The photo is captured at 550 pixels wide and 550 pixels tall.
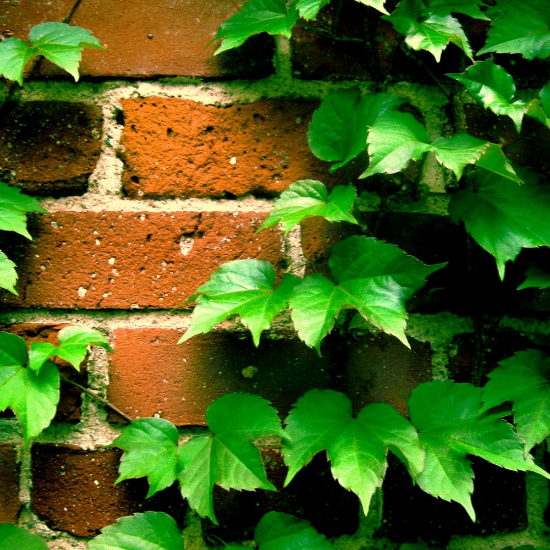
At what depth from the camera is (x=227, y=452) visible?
18.6 inches

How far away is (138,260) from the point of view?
1.79 ft

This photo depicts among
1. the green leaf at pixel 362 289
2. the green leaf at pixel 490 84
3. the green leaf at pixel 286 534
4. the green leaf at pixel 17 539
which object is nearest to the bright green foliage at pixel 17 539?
the green leaf at pixel 17 539

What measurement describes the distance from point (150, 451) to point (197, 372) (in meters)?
0.09

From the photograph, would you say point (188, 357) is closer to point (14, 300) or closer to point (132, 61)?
point (14, 300)

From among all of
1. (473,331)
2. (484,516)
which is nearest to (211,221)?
(473,331)

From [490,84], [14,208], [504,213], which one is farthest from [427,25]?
[14,208]

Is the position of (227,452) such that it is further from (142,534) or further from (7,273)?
(7,273)

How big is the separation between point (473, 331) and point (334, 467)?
231 mm

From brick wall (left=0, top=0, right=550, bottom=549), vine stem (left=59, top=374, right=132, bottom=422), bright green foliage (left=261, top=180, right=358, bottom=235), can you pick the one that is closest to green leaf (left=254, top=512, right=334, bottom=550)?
brick wall (left=0, top=0, right=550, bottom=549)

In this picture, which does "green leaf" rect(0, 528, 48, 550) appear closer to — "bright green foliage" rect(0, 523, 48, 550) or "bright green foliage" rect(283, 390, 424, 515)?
"bright green foliage" rect(0, 523, 48, 550)

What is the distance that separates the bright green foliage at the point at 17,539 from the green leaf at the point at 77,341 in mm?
183

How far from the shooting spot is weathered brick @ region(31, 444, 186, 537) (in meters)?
0.53

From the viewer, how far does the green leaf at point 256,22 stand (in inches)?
20.0

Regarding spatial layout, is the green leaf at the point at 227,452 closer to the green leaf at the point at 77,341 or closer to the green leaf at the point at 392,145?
the green leaf at the point at 77,341
